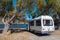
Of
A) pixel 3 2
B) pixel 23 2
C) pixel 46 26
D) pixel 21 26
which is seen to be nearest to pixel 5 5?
pixel 3 2

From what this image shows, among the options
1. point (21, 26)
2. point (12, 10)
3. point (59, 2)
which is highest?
point (59, 2)

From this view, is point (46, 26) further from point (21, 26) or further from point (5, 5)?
point (21, 26)

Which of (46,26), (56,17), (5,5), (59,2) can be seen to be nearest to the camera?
(46,26)

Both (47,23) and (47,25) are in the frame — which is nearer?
(47,25)

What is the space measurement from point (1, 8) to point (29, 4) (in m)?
5.77

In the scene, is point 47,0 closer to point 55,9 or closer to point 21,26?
point 55,9

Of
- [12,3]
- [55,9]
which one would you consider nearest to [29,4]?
[12,3]

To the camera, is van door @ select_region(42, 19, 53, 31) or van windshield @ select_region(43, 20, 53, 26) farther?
van windshield @ select_region(43, 20, 53, 26)

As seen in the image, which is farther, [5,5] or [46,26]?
[5,5]

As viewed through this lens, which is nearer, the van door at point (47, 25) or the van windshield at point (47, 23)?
the van door at point (47, 25)

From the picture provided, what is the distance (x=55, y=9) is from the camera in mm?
36406

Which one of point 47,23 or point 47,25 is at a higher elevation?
point 47,23

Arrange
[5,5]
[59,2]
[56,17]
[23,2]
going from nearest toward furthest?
[23,2] → [5,5] → [59,2] → [56,17]

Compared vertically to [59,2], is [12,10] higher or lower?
lower
